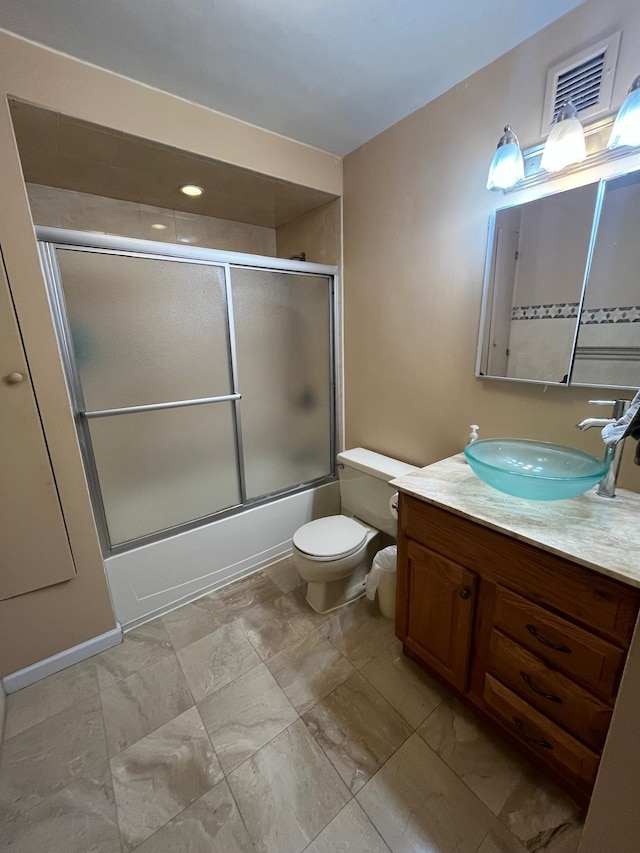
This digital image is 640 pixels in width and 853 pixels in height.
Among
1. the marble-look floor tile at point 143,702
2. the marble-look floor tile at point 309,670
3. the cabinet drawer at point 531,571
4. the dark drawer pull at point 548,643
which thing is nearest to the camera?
the cabinet drawer at point 531,571

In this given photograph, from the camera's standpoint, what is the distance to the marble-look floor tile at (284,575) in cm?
199

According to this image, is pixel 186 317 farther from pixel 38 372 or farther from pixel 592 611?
pixel 592 611

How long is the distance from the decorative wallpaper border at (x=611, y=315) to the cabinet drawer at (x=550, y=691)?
108cm

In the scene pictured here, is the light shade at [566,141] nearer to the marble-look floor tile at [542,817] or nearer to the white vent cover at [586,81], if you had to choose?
the white vent cover at [586,81]

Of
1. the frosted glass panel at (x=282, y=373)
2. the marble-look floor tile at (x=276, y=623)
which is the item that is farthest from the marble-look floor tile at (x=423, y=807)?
the frosted glass panel at (x=282, y=373)

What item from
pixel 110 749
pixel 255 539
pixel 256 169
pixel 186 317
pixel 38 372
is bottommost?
pixel 110 749

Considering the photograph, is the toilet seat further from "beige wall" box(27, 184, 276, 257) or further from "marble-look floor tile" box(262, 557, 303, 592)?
"beige wall" box(27, 184, 276, 257)

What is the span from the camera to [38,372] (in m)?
1.27

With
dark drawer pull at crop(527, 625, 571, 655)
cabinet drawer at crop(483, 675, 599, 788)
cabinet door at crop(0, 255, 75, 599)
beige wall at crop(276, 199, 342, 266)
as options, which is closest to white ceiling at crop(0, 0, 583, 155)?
beige wall at crop(276, 199, 342, 266)

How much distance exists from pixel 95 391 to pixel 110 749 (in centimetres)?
134

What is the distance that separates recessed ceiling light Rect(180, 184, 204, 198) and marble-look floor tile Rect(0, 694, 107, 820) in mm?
2404

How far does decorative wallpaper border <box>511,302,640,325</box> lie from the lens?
3.64ft

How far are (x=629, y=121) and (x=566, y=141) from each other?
0.49ft

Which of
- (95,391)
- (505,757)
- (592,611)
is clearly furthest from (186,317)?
(505,757)
